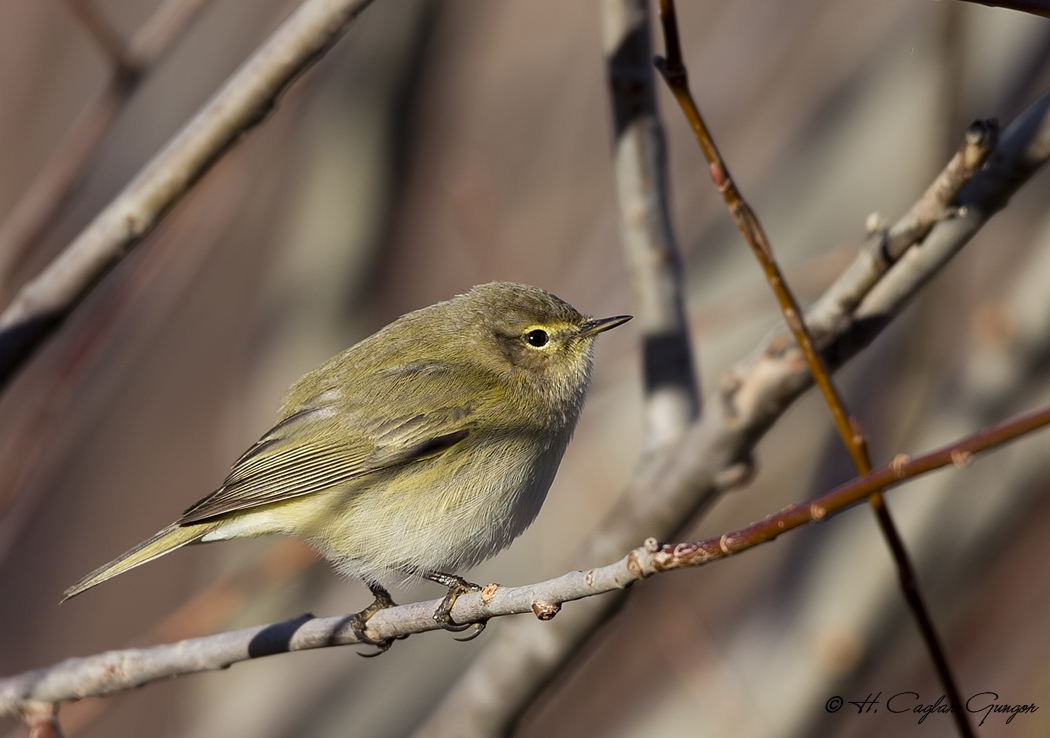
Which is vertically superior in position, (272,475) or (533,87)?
(533,87)

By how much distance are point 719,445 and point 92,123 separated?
6.83 feet

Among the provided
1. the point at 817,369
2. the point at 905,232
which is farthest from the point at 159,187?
the point at 905,232

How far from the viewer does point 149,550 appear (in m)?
2.82

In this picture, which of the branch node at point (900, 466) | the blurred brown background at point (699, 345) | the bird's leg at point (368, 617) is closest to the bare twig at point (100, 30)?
the blurred brown background at point (699, 345)

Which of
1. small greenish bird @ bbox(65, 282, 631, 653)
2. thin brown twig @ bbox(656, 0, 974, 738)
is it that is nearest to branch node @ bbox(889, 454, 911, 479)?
thin brown twig @ bbox(656, 0, 974, 738)

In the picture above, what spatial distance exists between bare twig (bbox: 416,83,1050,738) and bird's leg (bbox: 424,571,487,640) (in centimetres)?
25

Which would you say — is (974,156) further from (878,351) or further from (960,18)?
(878,351)

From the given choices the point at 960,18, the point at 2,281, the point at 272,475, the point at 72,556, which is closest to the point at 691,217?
the point at 960,18

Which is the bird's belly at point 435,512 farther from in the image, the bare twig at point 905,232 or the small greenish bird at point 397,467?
the bare twig at point 905,232

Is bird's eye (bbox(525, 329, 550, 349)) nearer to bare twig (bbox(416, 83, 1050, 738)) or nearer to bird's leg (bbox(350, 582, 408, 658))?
bare twig (bbox(416, 83, 1050, 738))

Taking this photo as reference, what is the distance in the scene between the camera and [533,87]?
7.39 m

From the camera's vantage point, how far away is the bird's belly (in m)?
2.88

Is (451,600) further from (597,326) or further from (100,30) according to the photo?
(100,30)

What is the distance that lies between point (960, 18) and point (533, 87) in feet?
14.3
